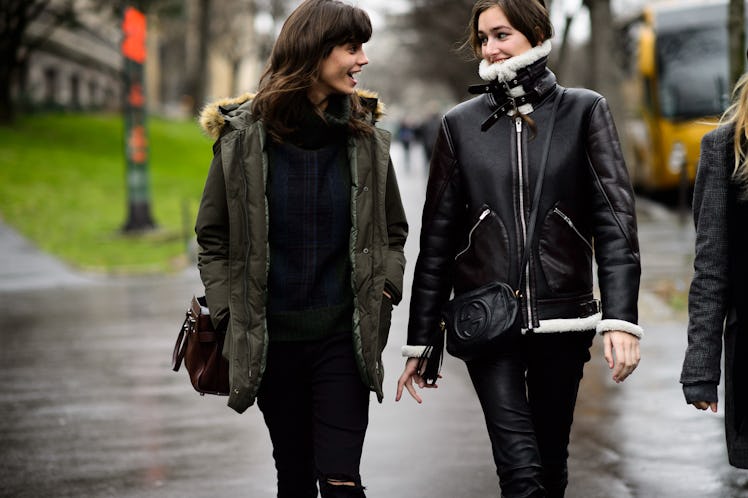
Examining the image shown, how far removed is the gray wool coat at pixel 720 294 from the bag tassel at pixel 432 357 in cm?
87

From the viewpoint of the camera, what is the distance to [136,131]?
60.7 ft

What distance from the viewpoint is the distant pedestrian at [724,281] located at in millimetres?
3408

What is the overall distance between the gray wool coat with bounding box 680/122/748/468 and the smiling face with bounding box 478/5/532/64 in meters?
0.72

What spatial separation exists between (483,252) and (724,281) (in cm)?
77

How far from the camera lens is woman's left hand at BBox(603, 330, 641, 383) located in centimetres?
376

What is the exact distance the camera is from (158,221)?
21.0 m

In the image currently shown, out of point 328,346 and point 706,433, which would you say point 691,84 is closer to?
point 706,433

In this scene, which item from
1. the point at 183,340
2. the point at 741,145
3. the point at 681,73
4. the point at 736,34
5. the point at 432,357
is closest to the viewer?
the point at 741,145

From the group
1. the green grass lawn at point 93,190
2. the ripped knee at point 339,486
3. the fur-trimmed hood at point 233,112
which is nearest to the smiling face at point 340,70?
the fur-trimmed hood at point 233,112

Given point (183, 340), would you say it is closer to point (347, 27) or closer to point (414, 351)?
point (414, 351)

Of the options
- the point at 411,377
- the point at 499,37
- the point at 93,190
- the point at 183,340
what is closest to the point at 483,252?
the point at 411,377

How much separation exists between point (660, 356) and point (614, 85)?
42.9 feet

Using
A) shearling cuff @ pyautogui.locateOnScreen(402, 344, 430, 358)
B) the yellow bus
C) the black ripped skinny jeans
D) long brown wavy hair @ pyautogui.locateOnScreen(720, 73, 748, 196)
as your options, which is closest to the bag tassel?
shearling cuff @ pyautogui.locateOnScreen(402, 344, 430, 358)

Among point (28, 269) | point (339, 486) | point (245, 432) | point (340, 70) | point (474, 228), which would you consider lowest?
point (28, 269)
